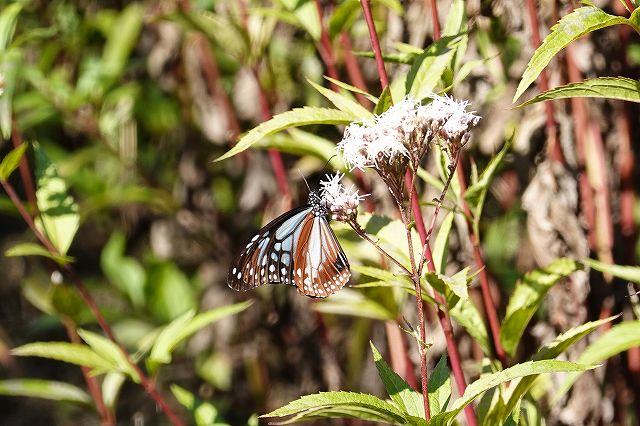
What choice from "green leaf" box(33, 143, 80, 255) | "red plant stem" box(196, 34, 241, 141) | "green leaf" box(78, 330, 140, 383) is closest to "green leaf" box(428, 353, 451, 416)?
"green leaf" box(78, 330, 140, 383)

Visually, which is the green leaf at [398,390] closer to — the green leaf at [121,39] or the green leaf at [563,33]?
the green leaf at [563,33]

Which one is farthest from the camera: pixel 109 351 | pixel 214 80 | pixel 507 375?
pixel 214 80

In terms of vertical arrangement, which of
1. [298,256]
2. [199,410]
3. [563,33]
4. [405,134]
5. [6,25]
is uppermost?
[563,33]

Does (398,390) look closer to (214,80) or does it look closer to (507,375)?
(507,375)

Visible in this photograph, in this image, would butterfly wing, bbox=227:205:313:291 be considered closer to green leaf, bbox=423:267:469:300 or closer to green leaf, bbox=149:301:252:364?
green leaf, bbox=149:301:252:364

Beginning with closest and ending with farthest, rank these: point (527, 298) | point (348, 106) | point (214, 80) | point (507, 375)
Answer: point (507, 375) → point (348, 106) → point (527, 298) → point (214, 80)

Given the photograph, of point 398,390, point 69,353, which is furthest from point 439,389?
point 69,353
